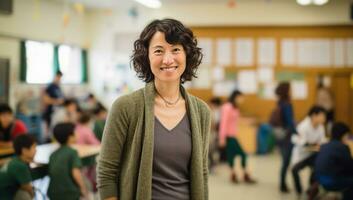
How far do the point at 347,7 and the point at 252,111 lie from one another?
9.46 feet

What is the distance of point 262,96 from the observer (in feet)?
29.4

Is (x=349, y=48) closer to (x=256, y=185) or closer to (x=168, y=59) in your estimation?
(x=256, y=185)

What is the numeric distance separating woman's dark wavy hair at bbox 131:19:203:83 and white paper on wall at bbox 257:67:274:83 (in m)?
7.54

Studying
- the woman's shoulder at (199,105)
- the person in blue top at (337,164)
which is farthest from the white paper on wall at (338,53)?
the woman's shoulder at (199,105)

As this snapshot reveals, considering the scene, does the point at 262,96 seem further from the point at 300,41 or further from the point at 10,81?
the point at 10,81

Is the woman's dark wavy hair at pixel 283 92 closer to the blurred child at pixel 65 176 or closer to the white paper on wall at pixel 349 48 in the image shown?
the blurred child at pixel 65 176

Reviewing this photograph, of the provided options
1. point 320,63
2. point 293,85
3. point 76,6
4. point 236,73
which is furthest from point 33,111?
point 320,63

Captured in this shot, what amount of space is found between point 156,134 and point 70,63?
8038 mm

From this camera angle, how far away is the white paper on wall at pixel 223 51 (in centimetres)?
914

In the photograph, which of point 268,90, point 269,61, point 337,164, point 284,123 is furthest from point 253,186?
point 269,61

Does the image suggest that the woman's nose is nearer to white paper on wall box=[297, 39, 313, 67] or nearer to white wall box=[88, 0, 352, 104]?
white wall box=[88, 0, 352, 104]

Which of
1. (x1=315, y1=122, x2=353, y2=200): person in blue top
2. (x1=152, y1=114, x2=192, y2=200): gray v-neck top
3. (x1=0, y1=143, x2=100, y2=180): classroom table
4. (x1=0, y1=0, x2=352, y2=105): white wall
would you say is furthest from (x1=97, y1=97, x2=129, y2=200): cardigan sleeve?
(x1=0, y1=0, x2=352, y2=105): white wall

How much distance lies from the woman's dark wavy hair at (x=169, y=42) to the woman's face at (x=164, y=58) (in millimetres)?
18

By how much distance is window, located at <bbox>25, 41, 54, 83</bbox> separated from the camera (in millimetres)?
7719
